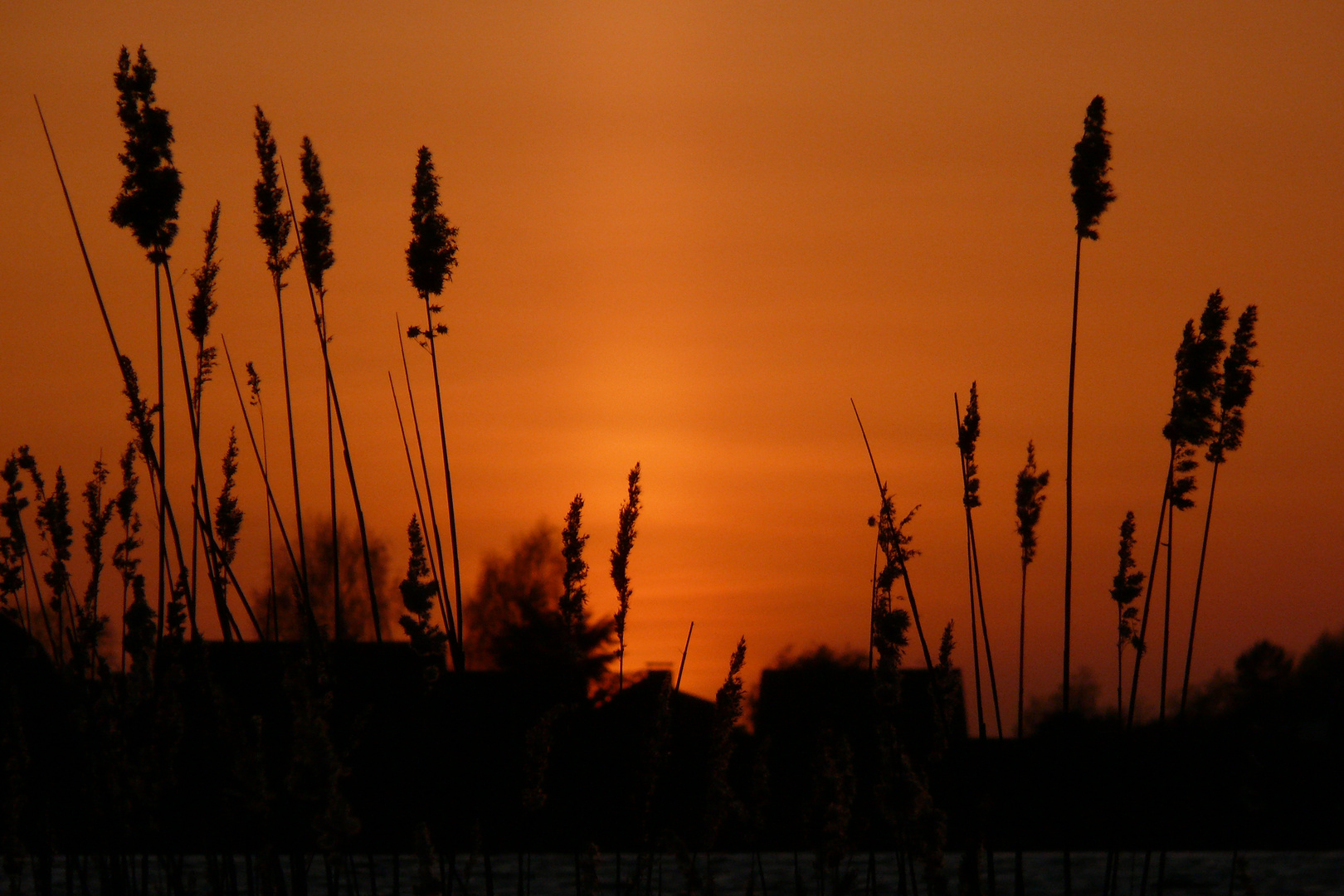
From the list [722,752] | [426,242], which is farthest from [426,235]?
[722,752]

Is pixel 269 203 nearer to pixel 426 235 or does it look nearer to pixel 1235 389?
pixel 426 235

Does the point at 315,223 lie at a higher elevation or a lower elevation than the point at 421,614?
higher

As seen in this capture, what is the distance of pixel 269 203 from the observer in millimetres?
2777

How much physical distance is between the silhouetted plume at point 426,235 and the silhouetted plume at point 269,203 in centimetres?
36

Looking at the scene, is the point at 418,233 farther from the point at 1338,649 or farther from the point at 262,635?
the point at 1338,649

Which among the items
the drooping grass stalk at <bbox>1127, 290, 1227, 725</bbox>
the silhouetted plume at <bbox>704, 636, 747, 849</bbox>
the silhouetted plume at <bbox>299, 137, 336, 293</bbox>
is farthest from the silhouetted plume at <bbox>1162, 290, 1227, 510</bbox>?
the silhouetted plume at <bbox>299, 137, 336, 293</bbox>

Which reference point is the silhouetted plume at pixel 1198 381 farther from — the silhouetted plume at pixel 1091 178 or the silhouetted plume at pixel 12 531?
the silhouetted plume at pixel 12 531

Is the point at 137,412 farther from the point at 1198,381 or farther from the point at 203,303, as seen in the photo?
the point at 1198,381

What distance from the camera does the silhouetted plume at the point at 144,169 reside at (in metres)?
2.46

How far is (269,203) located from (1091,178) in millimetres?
1934

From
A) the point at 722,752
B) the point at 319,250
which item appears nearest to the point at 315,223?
the point at 319,250

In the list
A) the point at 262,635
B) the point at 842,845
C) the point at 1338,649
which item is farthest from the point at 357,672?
the point at 1338,649

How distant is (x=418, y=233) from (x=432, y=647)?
95cm

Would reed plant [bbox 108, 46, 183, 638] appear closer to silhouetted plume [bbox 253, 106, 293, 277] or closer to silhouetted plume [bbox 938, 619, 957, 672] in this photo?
silhouetted plume [bbox 253, 106, 293, 277]
